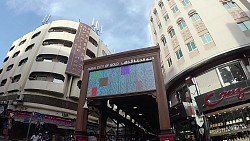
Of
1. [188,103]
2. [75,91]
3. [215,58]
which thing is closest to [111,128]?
[75,91]

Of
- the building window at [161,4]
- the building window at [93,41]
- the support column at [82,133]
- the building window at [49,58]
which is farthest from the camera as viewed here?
the building window at [93,41]

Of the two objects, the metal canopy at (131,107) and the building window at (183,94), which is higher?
the building window at (183,94)

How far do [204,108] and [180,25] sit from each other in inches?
396

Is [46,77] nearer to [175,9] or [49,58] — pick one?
[49,58]

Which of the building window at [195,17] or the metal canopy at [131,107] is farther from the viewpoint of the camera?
the building window at [195,17]

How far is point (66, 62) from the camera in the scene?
1282 inches

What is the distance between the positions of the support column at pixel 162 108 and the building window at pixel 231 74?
5365 mm

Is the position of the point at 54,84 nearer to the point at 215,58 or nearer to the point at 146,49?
the point at 146,49

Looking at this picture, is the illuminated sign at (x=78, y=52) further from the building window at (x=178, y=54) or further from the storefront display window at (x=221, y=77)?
the storefront display window at (x=221, y=77)

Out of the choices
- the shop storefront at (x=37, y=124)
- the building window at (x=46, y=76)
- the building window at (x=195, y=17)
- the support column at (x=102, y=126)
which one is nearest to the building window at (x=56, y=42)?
the building window at (x=46, y=76)

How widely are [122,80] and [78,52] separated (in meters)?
21.1

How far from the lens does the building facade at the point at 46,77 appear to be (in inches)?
1000

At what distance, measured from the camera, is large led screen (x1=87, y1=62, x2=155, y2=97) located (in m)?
13.2

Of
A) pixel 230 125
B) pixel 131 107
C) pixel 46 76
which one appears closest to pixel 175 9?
pixel 131 107
